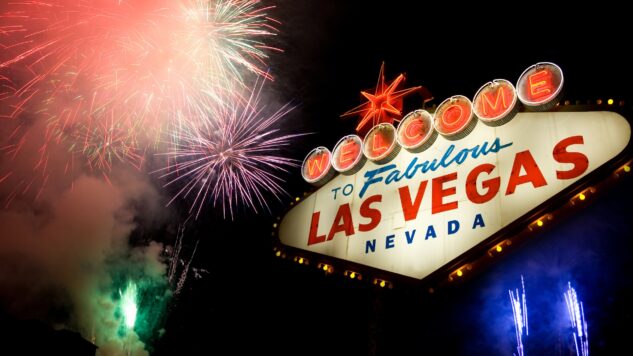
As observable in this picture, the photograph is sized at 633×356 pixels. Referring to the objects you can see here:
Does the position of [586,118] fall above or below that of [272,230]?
above

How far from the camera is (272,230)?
27.9 feet

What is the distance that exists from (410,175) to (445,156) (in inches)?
25.5

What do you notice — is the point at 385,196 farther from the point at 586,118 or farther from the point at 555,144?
the point at 586,118

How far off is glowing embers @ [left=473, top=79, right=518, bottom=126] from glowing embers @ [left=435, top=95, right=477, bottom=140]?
0.18m

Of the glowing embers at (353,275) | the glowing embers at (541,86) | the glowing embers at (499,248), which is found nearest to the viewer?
the glowing embers at (499,248)

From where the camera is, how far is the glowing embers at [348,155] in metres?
8.10

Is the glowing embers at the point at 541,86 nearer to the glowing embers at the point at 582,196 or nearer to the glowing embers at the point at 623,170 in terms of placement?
the glowing embers at the point at 623,170

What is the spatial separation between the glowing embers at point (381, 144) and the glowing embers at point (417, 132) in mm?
193

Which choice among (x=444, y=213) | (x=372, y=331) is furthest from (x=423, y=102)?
(x=372, y=331)

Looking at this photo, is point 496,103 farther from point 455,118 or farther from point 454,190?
point 454,190

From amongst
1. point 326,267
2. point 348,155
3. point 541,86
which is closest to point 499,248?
point 541,86

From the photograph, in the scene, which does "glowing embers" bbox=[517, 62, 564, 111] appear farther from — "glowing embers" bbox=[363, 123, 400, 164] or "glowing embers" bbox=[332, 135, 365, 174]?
"glowing embers" bbox=[332, 135, 365, 174]

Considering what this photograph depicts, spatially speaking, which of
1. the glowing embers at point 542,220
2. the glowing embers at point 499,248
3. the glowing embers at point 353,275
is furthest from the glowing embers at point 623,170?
the glowing embers at point 353,275

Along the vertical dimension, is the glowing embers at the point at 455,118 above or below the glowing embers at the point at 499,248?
above
